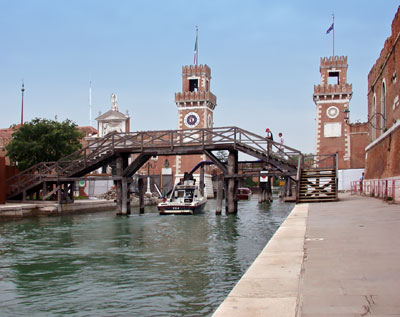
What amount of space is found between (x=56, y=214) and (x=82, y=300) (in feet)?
85.7

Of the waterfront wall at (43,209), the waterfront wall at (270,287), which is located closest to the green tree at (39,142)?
the waterfront wall at (43,209)

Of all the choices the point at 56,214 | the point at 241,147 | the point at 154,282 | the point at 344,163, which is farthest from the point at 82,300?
the point at 344,163

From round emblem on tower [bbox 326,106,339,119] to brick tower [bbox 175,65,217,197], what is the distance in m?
16.7

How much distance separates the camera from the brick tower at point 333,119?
67438 millimetres

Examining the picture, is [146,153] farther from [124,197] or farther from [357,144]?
[357,144]

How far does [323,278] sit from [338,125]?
6418 cm

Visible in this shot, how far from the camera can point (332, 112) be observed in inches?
2731

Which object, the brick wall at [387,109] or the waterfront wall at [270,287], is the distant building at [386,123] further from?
the waterfront wall at [270,287]

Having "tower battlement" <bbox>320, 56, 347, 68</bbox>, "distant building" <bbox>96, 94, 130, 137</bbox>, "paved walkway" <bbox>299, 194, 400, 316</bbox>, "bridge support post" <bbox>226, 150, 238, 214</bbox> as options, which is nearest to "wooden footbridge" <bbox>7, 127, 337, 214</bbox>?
"bridge support post" <bbox>226, 150, 238, 214</bbox>

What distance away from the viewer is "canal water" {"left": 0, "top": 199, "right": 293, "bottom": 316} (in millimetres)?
8555

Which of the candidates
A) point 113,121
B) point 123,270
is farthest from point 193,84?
point 123,270

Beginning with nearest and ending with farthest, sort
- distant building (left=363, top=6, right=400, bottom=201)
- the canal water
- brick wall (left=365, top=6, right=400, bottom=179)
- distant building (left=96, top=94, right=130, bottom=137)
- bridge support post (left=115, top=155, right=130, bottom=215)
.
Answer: the canal water
distant building (left=363, top=6, right=400, bottom=201)
brick wall (left=365, top=6, right=400, bottom=179)
bridge support post (left=115, top=155, right=130, bottom=215)
distant building (left=96, top=94, right=130, bottom=137)

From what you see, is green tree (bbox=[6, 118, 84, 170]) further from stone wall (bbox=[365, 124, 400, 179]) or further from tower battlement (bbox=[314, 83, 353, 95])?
tower battlement (bbox=[314, 83, 353, 95])

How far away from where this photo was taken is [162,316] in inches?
304
